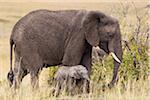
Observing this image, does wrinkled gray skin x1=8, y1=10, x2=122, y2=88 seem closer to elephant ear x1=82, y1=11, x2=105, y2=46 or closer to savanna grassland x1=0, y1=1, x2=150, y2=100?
elephant ear x1=82, y1=11, x2=105, y2=46

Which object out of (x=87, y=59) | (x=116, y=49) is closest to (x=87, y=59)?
(x=87, y=59)

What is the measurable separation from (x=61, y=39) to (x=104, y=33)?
Answer: 32.8 inches

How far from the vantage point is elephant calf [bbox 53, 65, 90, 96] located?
1073cm

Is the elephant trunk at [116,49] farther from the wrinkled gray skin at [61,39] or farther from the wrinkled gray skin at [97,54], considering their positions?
the wrinkled gray skin at [97,54]

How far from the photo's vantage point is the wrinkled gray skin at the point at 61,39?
39.5 feet

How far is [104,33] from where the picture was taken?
39.9ft

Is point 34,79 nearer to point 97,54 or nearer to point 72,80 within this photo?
point 72,80

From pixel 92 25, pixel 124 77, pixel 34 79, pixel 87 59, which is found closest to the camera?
pixel 34 79

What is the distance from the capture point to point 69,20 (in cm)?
1218

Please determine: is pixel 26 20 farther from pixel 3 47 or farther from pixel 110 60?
pixel 3 47

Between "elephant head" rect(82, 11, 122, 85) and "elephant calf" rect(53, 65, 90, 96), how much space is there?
3.77ft

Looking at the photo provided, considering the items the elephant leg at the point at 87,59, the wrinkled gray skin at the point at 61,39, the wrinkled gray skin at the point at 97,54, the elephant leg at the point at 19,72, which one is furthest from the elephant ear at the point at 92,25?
the elephant leg at the point at 19,72

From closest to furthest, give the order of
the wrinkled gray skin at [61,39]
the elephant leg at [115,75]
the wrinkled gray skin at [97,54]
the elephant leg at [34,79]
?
the elephant leg at [34,79] < the elephant leg at [115,75] < the wrinkled gray skin at [61,39] < the wrinkled gray skin at [97,54]

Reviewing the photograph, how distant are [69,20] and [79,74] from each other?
5.41 ft
